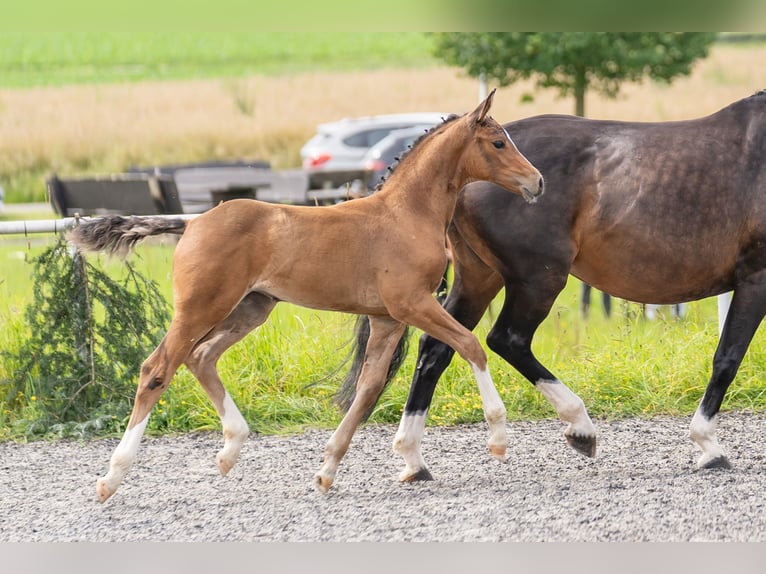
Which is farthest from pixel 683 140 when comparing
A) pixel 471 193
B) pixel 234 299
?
pixel 234 299

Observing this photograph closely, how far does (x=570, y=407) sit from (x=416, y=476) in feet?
2.70

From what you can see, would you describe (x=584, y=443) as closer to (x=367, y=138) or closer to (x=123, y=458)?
(x=123, y=458)

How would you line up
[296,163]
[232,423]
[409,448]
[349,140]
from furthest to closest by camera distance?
[296,163] < [349,140] < [409,448] < [232,423]

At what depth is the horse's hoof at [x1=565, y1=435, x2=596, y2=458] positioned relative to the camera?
5.43 m

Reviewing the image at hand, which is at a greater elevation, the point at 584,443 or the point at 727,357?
the point at 727,357

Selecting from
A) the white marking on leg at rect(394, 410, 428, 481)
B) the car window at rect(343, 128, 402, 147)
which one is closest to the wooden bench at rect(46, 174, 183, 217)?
the white marking on leg at rect(394, 410, 428, 481)

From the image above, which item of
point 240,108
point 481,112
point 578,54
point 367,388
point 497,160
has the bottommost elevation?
point 240,108

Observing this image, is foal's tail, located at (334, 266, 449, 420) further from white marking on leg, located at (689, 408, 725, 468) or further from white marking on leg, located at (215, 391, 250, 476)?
white marking on leg, located at (689, 408, 725, 468)

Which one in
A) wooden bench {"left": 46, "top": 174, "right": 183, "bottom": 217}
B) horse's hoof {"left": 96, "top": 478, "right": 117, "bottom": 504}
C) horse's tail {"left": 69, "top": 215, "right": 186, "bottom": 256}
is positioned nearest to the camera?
horse's hoof {"left": 96, "top": 478, "right": 117, "bottom": 504}

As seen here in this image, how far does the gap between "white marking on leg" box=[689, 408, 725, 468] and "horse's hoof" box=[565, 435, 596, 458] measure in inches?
20.2

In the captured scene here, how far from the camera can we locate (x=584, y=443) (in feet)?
17.8

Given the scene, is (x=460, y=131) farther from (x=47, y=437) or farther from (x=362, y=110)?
(x=362, y=110)

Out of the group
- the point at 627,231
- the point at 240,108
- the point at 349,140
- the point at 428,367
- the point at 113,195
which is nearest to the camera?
the point at 627,231

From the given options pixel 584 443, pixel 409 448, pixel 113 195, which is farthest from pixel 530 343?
pixel 113 195
